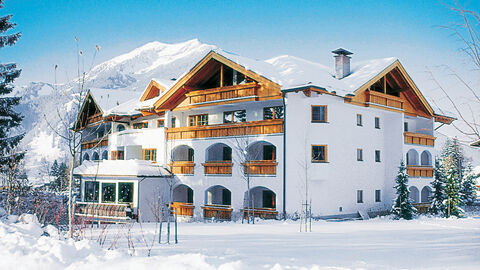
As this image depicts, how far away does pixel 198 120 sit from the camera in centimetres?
3188

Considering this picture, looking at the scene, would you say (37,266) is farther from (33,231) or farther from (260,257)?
(260,257)

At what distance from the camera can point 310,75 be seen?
26391 mm

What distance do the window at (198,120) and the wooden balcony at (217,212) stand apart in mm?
6259

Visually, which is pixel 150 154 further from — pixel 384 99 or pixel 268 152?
pixel 384 99

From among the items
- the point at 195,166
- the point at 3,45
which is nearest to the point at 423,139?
the point at 195,166

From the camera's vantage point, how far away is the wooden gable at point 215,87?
26448mm

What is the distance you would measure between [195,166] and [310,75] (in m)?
9.93

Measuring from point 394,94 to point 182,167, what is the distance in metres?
16.6

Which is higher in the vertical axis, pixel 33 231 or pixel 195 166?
pixel 195 166

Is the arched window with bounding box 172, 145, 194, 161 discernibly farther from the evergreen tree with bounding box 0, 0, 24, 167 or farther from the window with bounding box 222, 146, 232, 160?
the evergreen tree with bounding box 0, 0, 24, 167

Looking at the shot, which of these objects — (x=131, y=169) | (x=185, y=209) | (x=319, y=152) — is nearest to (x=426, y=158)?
(x=319, y=152)

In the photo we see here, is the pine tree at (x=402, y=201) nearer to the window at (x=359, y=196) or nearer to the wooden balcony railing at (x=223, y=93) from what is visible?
the window at (x=359, y=196)

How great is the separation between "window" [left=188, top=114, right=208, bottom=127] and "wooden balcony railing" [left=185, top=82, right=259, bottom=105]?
1941 millimetres

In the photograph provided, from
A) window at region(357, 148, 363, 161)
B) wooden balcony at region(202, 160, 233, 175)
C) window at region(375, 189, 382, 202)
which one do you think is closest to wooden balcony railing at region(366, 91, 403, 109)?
window at region(357, 148, 363, 161)
